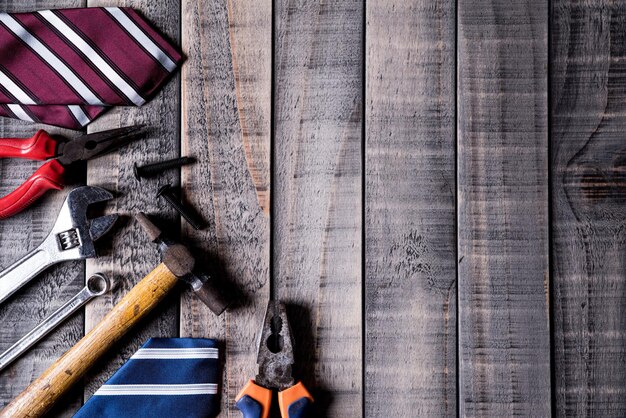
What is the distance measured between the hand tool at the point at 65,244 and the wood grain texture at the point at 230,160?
0.51ft

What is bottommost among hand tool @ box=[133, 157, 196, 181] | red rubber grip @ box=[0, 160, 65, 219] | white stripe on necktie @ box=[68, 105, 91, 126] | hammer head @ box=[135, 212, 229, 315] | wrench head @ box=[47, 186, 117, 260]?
hammer head @ box=[135, 212, 229, 315]

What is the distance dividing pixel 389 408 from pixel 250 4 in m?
0.71

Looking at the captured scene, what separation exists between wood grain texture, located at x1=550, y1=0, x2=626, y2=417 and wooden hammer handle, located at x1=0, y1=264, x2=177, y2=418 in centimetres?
65

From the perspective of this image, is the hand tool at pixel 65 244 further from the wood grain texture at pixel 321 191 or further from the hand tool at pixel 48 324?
the wood grain texture at pixel 321 191

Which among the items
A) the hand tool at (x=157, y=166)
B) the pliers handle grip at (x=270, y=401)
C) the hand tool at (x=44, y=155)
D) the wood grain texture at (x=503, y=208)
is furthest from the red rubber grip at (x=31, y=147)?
the wood grain texture at (x=503, y=208)

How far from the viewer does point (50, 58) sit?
948 mm

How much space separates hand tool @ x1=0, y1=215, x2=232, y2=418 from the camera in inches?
34.5

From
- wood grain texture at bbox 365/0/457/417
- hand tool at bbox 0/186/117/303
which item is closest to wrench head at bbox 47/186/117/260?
hand tool at bbox 0/186/117/303

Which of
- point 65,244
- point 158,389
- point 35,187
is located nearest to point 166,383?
point 158,389

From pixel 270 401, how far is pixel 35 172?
0.53 meters

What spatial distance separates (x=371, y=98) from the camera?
945 millimetres

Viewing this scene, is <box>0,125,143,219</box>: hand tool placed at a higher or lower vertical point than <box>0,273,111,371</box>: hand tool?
higher

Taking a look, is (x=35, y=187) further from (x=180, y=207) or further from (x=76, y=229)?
(x=180, y=207)

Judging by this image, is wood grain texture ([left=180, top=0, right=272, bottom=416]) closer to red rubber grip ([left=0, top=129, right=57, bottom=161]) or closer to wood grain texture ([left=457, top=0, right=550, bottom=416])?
red rubber grip ([left=0, top=129, right=57, bottom=161])
